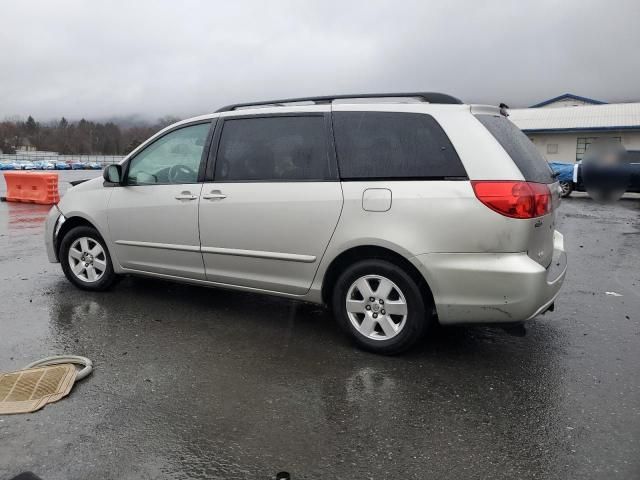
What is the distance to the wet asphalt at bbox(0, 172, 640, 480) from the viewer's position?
272cm

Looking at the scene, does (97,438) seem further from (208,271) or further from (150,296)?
(150,296)

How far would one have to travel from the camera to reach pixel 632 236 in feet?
34.2

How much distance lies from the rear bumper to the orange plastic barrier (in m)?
14.2

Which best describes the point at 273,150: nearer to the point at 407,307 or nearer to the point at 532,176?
the point at 407,307

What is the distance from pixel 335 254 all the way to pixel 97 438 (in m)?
2.03

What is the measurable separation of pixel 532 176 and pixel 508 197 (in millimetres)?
354

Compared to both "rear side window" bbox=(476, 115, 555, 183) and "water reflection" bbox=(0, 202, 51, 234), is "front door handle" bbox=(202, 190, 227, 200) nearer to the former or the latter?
"rear side window" bbox=(476, 115, 555, 183)

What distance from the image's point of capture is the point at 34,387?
3477mm

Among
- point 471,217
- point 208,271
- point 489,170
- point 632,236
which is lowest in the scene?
point 632,236

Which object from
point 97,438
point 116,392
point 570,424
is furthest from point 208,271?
point 570,424

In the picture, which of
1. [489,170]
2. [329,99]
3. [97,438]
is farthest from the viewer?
[329,99]

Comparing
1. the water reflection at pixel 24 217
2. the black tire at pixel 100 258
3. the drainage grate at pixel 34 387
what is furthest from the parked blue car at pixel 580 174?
the drainage grate at pixel 34 387

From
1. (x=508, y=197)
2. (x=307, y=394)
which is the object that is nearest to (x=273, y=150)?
(x=508, y=197)

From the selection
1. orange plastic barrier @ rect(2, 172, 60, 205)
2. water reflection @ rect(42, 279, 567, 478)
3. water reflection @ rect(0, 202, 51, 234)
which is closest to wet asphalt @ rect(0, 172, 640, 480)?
water reflection @ rect(42, 279, 567, 478)
